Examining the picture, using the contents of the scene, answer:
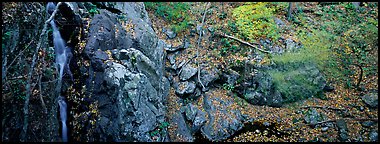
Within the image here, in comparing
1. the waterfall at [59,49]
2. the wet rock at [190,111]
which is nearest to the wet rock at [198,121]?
the wet rock at [190,111]

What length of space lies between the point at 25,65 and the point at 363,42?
15.4 meters

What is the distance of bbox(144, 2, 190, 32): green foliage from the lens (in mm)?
13624

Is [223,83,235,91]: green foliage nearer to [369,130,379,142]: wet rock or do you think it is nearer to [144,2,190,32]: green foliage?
[144,2,190,32]: green foliage

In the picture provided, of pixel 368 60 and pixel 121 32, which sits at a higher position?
pixel 121 32

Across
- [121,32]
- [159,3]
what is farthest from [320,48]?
[121,32]

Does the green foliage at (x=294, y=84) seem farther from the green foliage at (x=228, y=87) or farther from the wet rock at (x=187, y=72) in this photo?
the wet rock at (x=187, y=72)

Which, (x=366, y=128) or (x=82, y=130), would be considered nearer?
(x=82, y=130)

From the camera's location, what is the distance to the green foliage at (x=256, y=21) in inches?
521

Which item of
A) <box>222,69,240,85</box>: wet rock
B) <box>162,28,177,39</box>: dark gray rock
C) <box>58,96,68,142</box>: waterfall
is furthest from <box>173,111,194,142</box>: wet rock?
<box>162,28,177,39</box>: dark gray rock

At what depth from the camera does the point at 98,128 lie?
26.2 feet

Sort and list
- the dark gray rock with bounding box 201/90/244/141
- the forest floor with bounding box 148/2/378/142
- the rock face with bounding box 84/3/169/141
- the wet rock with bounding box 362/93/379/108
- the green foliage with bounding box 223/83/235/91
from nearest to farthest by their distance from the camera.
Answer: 1. the rock face with bounding box 84/3/169/141
2. the forest floor with bounding box 148/2/378/142
3. the dark gray rock with bounding box 201/90/244/141
4. the wet rock with bounding box 362/93/379/108
5. the green foliage with bounding box 223/83/235/91

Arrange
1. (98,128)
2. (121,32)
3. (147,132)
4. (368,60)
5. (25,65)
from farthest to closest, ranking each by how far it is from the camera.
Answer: (368,60), (121,32), (147,132), (98,128), (25,65)

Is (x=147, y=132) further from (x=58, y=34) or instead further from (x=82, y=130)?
(x=58, y=34)

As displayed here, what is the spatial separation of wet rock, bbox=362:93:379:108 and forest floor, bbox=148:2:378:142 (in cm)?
16
